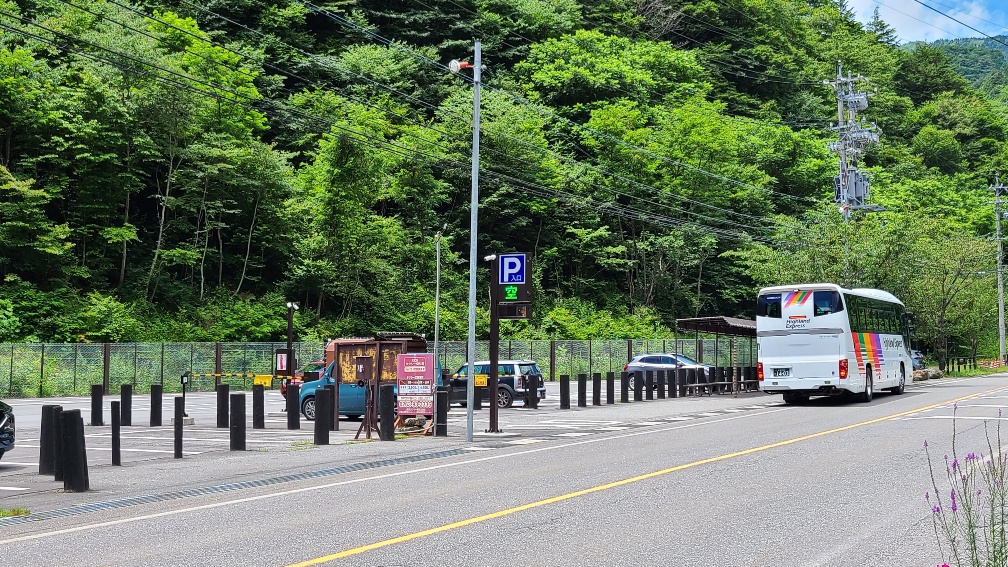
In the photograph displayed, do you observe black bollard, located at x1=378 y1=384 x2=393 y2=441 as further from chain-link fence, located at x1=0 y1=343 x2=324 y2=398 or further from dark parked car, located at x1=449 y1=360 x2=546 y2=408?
chain-link fence, located at x1=0 y1=343 x2=324 y2=398

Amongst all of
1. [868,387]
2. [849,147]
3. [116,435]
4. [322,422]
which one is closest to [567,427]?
[322,422]

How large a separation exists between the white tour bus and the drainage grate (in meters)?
17.3

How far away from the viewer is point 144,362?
40.9 metres

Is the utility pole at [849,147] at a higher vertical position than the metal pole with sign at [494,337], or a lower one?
higher

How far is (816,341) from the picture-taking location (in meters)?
29.7

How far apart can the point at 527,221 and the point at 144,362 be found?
1122 inches

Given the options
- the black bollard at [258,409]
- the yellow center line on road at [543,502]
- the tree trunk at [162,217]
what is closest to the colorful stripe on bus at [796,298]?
the yellow center line on road at [543,502]

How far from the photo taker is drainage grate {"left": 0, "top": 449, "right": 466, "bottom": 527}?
10203mm

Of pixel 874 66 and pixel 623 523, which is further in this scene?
pixel 874 66

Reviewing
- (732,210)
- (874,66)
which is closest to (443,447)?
(732,210)

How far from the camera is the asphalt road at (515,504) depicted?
7727 mm

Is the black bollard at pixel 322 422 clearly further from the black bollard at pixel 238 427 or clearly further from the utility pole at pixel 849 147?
the utility pole at pixel 849 147

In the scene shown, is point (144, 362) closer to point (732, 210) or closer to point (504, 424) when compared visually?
point (504, 424)

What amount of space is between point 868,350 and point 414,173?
3268 centimetres
